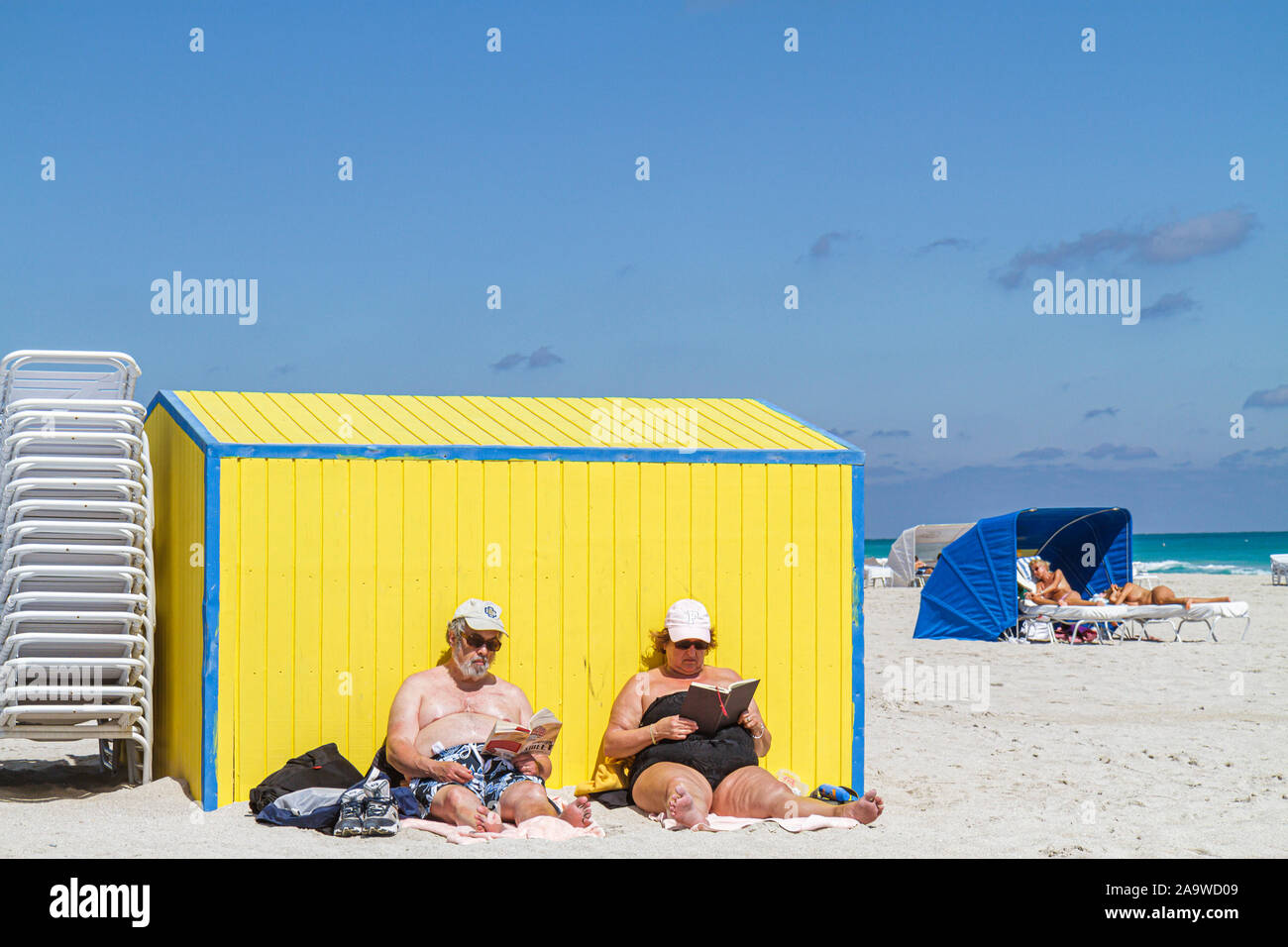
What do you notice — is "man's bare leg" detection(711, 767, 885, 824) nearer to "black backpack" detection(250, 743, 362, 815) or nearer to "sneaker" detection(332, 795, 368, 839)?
"sneaker" detection(332, 795, 368, 839)

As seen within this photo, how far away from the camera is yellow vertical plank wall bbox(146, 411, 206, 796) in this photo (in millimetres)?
7203

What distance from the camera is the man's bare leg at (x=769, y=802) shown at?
6668mm

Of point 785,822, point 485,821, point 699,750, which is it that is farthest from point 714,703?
point 485,821

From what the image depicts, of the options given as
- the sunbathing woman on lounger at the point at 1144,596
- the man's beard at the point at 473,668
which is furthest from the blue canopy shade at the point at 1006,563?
the man's beard at the point at 473,668

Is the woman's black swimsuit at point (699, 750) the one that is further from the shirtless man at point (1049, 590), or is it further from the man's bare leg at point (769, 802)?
the shirtless man at point (1049, 590)

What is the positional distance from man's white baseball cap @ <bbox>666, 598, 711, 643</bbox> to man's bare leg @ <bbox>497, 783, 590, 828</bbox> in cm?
116

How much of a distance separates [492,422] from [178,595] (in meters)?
2.19

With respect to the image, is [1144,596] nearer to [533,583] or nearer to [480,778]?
[533,583]

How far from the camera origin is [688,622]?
7.27 m
